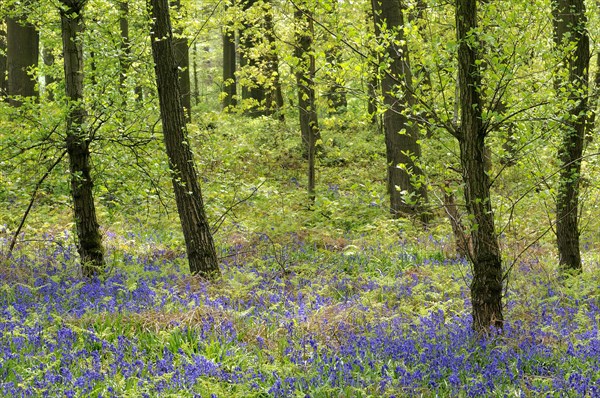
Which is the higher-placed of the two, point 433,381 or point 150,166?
point 150,166

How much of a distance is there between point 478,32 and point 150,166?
15.8 ft

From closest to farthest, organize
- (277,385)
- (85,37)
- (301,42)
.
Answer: (277,385), (85,37), (301,42)

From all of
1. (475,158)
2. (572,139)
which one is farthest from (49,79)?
(475,158)

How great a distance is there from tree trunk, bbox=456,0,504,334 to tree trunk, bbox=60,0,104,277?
14.9 ft

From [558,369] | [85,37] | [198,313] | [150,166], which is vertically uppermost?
[85,37]

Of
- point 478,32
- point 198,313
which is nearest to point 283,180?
point 198,313

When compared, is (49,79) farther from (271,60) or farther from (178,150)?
(178,150)

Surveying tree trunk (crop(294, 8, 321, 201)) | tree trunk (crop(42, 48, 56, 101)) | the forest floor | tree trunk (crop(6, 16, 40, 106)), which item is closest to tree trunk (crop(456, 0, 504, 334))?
the forest floor

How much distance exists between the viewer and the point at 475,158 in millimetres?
5402

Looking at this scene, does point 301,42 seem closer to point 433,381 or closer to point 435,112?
point 435,112

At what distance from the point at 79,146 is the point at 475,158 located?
517cm

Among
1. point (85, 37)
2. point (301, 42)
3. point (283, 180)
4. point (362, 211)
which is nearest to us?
point (85, 37)

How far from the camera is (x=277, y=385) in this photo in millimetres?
4520

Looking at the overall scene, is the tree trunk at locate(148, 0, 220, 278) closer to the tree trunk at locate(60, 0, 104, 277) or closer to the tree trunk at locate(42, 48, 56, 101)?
the tree trunk at locate(60, 0, 104, 277)
